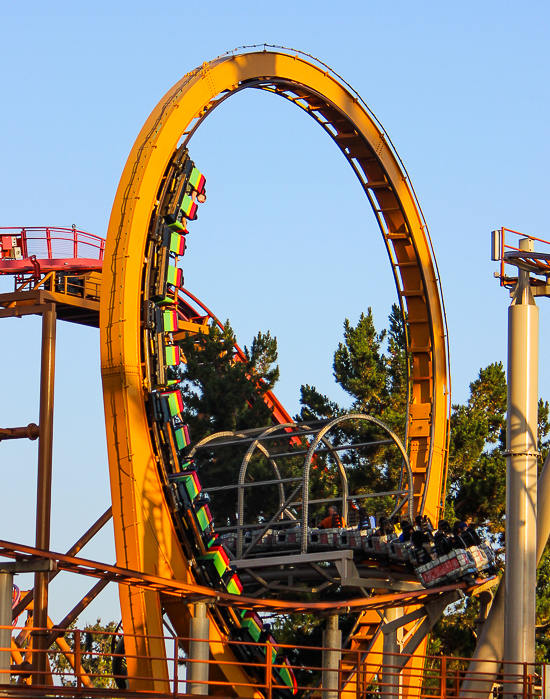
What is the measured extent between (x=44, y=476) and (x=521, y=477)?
611 centimetres

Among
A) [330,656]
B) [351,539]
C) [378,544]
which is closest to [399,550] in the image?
[378,544]

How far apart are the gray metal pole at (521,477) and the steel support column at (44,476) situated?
18.6 ft

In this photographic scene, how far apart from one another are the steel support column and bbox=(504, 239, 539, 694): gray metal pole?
224 inches

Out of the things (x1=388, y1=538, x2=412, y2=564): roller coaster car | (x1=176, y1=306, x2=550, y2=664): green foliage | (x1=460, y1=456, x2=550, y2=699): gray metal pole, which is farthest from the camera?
(x1=176, y1=306, x2=550, y2=664): green foliage

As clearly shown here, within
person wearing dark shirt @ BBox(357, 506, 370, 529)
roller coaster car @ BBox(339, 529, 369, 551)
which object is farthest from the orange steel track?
person wearing dark shirt @ BBox(357, 506, 370, 529)

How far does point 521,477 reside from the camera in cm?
1455

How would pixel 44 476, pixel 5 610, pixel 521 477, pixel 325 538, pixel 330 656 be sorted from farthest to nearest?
pixel 325 538 → pixel 44 476 → pixel 521 477 → pixel 330 656 → pixel 5 610

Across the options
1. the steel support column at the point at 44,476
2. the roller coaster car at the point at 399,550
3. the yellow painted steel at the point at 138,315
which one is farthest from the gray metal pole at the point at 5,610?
the roller coaster car at the point at 399,550

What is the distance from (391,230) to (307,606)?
9.76m

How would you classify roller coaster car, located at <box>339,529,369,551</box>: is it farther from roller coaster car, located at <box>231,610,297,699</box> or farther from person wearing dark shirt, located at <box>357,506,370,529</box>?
roller coaster car, located at <box>231,610,297,699</box>

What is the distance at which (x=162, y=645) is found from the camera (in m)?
13.3

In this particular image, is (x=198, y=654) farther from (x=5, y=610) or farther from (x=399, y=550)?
(x=399, y=550)

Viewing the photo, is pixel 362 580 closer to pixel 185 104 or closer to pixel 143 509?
pixel 143 509

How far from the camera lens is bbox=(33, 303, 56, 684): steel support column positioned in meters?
13.8
